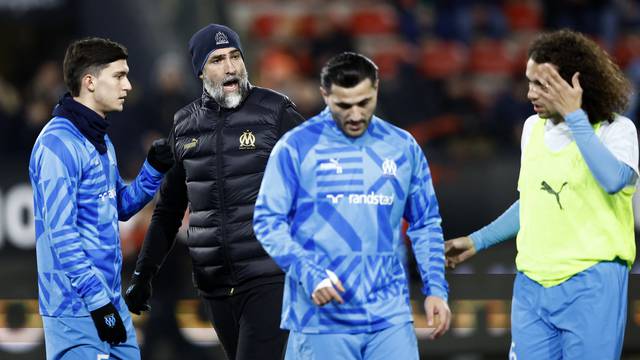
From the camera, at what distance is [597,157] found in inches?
205

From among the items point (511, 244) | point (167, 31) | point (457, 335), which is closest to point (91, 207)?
point (457, 335)

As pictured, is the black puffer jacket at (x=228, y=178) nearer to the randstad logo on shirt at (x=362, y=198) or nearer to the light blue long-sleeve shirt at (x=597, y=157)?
the randstad logo on shirt at (x=362, y=198)

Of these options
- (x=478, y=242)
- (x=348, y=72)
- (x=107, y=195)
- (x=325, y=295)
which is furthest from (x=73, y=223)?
(x=478, y=242)

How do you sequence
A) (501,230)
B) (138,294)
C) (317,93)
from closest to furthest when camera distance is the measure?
(501,230), (138,294), (317,93)

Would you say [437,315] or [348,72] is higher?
[348,72]

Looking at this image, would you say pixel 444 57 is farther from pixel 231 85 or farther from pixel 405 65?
pixel 231 85

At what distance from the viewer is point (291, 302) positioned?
503 cm

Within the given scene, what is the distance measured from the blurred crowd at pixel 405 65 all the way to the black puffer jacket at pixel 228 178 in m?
5.26

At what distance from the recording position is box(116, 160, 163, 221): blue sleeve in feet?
20.1

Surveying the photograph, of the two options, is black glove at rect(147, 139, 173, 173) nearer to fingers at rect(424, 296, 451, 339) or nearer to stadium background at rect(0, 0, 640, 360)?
fingers at rect(424, 296, 451, 339)

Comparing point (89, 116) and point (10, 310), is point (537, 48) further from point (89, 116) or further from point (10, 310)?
point (10, 310)

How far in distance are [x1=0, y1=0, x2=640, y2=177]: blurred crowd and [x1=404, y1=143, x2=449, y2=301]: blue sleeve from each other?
21.5ft

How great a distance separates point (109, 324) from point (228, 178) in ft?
3.62

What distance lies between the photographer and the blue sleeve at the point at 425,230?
16.8 ft
